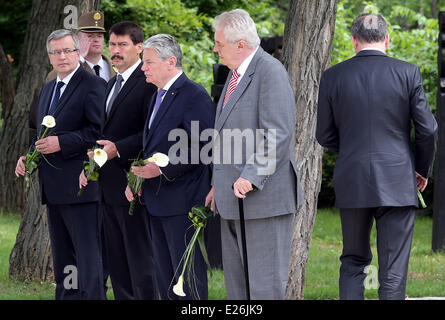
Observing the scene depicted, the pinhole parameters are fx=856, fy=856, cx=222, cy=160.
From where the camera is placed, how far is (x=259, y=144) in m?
5.10

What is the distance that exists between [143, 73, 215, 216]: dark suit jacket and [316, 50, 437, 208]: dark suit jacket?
36.7 inches

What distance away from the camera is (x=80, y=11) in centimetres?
890

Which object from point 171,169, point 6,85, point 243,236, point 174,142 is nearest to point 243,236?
point 243,236

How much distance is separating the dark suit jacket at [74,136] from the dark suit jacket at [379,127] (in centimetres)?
193

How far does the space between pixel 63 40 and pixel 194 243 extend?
1905 mm

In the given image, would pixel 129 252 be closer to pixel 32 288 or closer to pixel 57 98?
pixel 57 98

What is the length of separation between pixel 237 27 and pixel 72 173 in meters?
2.03

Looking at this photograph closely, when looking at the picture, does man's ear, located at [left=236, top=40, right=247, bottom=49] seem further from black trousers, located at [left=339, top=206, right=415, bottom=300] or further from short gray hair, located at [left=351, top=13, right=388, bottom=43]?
black trousers, located at [left=339, top=206, right=415, bottom=300]

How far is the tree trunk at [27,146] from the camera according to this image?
8734 millimetres

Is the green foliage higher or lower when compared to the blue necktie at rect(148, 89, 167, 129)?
higher

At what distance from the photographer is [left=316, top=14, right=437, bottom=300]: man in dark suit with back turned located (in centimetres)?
555

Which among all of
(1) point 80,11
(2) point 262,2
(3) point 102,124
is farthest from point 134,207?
(2) point 262,2

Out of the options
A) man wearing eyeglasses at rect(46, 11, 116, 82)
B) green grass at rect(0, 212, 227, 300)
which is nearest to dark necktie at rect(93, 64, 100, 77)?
man wearing eyeglasses at rect(46, 11, 116, 82)
